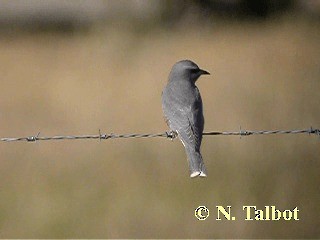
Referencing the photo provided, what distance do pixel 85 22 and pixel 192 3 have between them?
4.04 feet

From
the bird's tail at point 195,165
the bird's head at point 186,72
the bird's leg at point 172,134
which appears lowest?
the bird's tail at point 195,165

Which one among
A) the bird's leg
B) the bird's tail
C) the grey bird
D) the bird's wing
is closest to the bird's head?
the grey bird

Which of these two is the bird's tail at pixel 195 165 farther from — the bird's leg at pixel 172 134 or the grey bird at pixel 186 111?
the bird's leg at pixel 172 134

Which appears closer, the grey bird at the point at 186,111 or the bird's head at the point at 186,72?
the grey bird at the point at 186,111

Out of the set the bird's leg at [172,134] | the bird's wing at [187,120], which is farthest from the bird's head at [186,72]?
the bird's leg at [172,134]

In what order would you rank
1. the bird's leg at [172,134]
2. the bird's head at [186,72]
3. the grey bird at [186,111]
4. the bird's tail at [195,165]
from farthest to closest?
the bird's head at [186,72]
the bird's leg at [172,134]
the grey bird at [186,111]
the bird's tail at [195,165]

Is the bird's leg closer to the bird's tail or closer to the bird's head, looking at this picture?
the bird's tail

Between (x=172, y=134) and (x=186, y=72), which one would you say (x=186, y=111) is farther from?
(x=186, y=72)

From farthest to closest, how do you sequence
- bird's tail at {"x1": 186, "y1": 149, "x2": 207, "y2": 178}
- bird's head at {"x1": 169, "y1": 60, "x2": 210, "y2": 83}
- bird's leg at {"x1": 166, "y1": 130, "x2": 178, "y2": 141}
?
1. bird's head at {"x1": 169, "y1": 60, "x2": 210, "y2": 83}
2. bird's leg at {"x1": 166, "y1": 130, "x2": 178, "y2": 141}
3. bird's tail at {"x1": 186, "y1": 149, "x2": 207, "y2": 178}

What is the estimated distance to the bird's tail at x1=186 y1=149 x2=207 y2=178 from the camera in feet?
12.1

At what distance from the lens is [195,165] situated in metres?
3.75

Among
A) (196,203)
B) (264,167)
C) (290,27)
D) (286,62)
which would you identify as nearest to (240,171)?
(264,167)

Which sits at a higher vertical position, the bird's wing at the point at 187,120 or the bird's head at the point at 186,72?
the bird's head at the point at 186,72

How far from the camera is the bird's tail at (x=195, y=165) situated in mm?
3701
